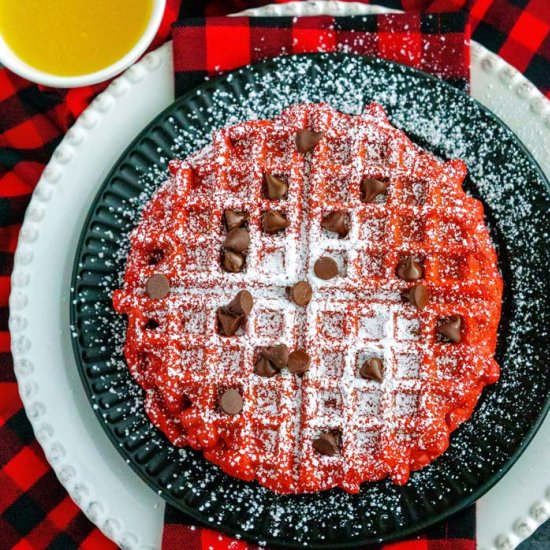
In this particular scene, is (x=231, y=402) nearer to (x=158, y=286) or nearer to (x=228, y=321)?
(x=228, y=321)

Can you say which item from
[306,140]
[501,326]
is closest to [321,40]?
[306,140]

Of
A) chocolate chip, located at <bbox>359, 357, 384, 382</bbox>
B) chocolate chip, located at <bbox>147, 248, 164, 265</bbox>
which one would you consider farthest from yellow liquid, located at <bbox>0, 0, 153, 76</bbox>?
chocolate chip, located at <bbox>359, 357, 384, 382</bbox>

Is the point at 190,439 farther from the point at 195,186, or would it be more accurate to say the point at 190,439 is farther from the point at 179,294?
the point at 195,186

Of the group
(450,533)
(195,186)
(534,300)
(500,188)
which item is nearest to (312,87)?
(195,186)

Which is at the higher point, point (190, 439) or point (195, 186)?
point (195, 186)

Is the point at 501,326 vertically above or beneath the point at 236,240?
beneath

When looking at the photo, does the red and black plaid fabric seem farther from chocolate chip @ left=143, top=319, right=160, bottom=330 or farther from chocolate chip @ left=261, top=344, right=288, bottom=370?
chocolate chip @ left=261, top=344, right=288, bottom=370
